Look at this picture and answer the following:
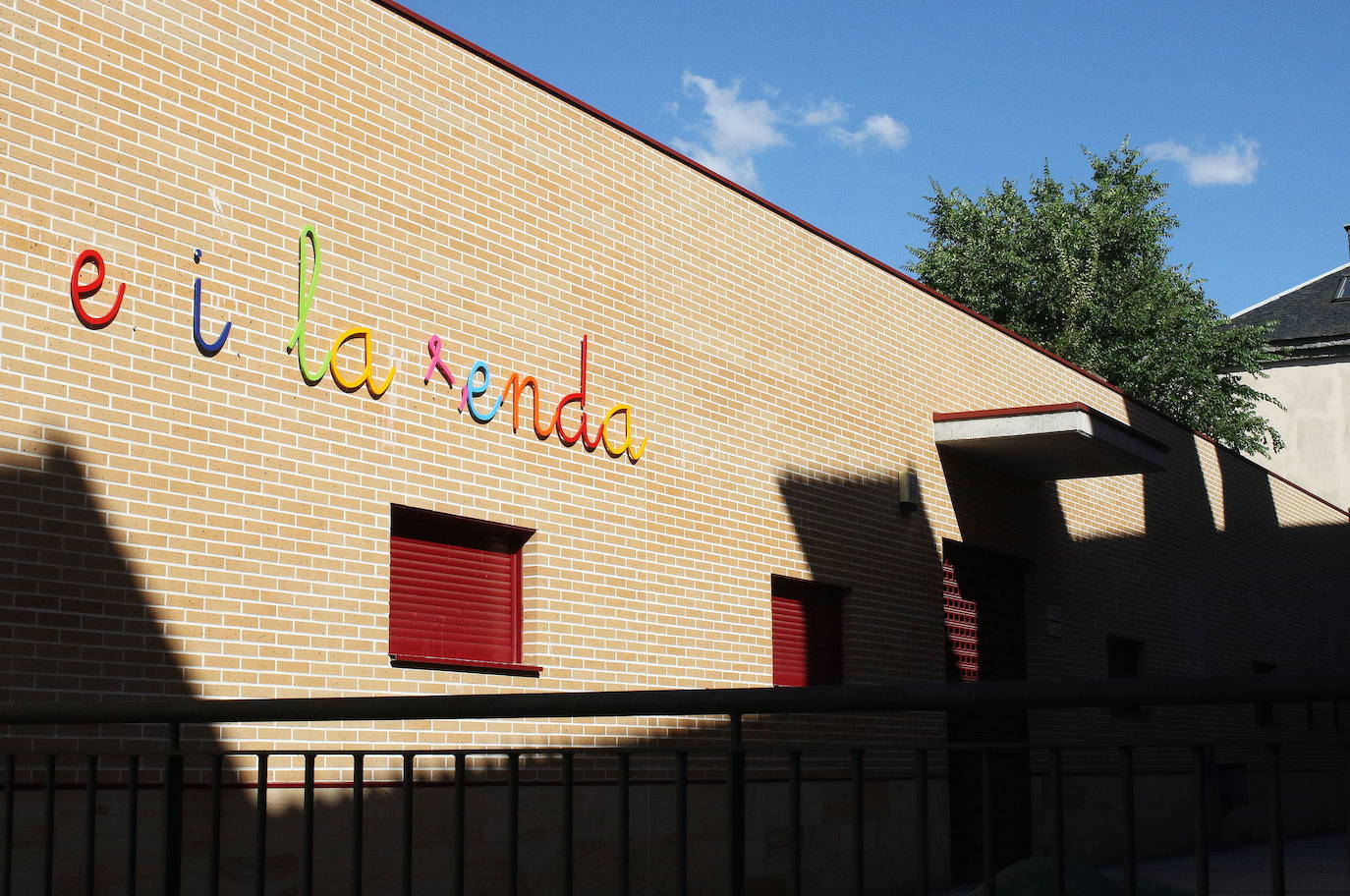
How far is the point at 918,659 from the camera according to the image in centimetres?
1436

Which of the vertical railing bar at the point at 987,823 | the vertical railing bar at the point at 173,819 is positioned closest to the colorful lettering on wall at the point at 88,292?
the vertical railing bar at the point at 173,819

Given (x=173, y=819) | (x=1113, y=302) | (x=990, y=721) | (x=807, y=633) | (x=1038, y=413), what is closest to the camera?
(x=173, y=819)

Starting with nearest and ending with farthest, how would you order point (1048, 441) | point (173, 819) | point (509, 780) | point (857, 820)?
point (857, 820) → point (509, 780) → point (173, 819) → point (1048, 441)

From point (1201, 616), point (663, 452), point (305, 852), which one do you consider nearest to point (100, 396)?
point (305, 852)

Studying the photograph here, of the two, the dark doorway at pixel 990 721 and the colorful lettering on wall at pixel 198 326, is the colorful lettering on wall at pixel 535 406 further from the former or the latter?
the dark doorway at pixel 990 721

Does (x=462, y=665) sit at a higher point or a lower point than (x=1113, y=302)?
lower

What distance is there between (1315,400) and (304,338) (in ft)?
110

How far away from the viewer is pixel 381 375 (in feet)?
30.0

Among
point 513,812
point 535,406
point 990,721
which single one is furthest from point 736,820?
point 990,721

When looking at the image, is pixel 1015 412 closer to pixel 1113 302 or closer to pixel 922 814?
pixel 922 814

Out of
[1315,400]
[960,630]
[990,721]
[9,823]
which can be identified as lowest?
[990,721]

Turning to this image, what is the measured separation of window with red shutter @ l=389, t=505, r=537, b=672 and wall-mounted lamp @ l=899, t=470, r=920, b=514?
17.1ft

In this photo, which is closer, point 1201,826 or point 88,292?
point 1201,826

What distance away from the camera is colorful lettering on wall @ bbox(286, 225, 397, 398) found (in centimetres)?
867
